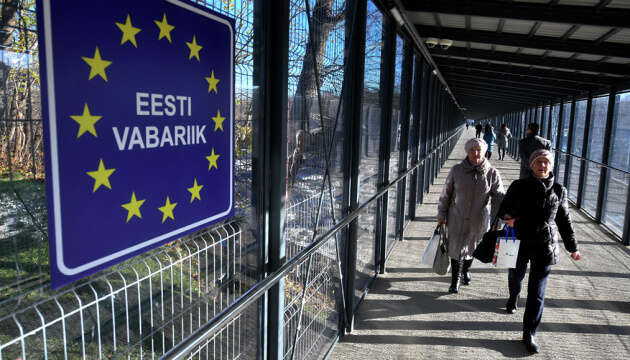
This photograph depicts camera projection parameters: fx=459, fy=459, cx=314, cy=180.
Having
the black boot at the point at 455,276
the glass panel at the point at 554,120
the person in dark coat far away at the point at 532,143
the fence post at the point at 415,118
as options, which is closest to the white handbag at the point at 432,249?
the black boot at the point at 455,276

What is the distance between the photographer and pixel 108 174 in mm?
1134

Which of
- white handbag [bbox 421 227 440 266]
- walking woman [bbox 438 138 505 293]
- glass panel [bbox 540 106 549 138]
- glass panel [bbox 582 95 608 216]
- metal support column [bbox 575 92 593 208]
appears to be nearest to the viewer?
walking woman [bbox 438 138 505 293]

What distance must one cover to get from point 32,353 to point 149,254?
16.8 inches

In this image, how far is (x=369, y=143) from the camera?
4180 mm

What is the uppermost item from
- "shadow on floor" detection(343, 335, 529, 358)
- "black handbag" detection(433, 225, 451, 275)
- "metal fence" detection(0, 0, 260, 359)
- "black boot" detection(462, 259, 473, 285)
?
"metal fence" detection(0, 0, 260, 359)

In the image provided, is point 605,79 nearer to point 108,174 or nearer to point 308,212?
point 308,212

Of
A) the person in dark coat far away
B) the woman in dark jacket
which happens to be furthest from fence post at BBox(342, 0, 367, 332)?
the person in dark coat far away

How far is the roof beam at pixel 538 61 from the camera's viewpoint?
6854 mm

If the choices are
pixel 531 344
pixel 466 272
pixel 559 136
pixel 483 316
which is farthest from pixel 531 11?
pixel 559 136

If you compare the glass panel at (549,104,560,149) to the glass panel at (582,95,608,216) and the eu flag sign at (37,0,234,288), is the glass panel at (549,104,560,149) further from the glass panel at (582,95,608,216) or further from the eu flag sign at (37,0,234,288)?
the eu flag sign at (37,0,234,288)

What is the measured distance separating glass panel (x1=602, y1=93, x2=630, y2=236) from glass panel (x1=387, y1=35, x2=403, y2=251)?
3967 millimetres

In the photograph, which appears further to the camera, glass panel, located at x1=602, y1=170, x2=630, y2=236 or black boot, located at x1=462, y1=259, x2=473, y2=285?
glass panel, located at x1=602, y1=170, x2=630, y2=236

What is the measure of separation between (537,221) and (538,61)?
197 inches

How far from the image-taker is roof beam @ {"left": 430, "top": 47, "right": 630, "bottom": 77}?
6.85m
